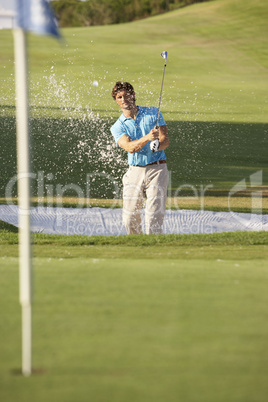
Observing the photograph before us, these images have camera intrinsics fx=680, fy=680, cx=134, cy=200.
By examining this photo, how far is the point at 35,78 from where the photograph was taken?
21188 millimetres

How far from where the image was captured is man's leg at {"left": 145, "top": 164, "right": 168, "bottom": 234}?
5.98 meters

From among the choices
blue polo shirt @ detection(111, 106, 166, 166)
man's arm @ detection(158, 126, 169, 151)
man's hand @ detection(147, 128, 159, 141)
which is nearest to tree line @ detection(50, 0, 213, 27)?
blue polo shirt @ detection(111, 106, 166, 166)

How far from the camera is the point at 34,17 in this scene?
7.12 ft

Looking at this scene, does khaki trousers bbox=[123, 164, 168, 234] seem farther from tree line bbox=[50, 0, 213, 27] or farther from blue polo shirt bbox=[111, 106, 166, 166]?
tree line bbox=[50, 0, 213, 27]

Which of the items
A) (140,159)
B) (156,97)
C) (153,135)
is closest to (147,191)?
(140,159)

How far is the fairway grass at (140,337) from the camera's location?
209cm

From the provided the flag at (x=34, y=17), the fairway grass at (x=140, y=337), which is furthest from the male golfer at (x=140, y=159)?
the flag at (x=34, y=17)

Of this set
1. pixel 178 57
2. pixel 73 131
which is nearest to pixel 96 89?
pixel 73 131

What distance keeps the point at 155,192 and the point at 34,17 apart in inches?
154

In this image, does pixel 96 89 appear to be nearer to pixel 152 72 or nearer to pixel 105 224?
pixel 152 72

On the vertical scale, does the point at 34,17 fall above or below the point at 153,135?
above

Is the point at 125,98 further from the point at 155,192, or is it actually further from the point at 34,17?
the point at 34,17

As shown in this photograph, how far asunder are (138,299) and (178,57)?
24.0 meters

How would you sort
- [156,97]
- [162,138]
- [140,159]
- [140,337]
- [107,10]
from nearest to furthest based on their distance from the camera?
[140,337] < [162,138] < [140,159] < [156,97] < [107,10]
